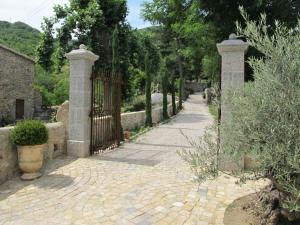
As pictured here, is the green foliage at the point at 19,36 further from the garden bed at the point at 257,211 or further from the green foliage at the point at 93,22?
the garden bed at the point at 257,211

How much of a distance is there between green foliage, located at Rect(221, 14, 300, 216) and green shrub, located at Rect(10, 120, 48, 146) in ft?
12.6

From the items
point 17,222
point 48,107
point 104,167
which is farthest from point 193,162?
point 48,107

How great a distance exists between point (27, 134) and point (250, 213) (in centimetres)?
407

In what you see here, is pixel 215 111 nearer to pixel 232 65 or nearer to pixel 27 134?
pixel 232 65

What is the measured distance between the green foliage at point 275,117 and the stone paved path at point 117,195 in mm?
1246

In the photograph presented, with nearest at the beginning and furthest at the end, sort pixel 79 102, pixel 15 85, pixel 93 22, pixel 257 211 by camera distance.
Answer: pixel 257 211 → pixel 79 102 → pixel 93 22 → pixel 15 85

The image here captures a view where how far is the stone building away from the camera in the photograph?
19.2m

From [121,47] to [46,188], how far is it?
1283 cm

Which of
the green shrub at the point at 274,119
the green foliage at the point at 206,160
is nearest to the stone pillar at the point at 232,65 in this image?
the green foliage at the point at 206,160

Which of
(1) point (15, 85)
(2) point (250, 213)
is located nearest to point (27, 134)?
(2) point (250, 213)

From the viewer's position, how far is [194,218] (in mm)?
3969

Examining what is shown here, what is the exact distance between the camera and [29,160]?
5805mm

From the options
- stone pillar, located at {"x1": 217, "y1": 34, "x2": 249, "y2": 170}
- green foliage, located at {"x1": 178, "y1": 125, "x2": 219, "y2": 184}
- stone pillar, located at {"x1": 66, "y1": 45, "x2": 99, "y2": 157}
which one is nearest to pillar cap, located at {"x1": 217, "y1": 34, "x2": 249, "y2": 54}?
stone pillar, located at {"x1": 217, "y1": 34, "x2": 249, "y2": 170}

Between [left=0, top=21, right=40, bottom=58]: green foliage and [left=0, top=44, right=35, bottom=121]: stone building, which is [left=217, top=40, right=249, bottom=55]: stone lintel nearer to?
[left=0, top=44, right=35, bottom=121]: stone building
